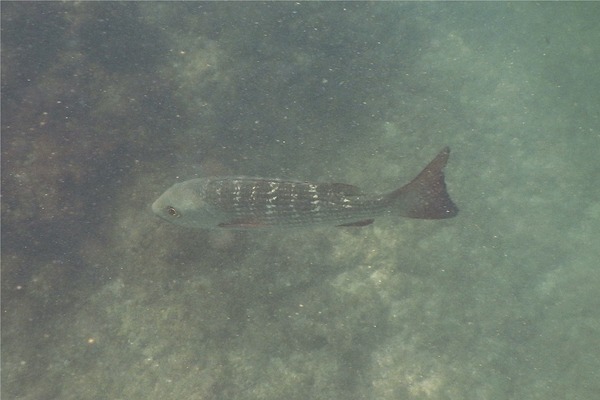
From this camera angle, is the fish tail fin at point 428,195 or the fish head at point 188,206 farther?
the fish head at point 188,206

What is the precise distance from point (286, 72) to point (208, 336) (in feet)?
15.2

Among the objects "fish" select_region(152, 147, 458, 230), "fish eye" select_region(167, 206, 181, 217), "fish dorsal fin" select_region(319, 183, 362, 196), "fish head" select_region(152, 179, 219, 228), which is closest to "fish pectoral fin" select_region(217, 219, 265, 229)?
"fish" select_region(152, 147, 458, 230)

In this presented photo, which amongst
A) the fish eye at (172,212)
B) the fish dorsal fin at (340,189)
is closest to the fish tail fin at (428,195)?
the fish dorsal fin at (340,189)

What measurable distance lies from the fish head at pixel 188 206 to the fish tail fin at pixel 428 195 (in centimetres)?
175

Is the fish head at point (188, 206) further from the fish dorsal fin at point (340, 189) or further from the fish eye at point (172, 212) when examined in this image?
the fish dorsal fin at point (340, 189)

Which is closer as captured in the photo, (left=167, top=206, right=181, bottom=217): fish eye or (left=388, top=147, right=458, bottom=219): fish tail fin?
(left=388, top=147, right=458, bottom=219): fish tail fin

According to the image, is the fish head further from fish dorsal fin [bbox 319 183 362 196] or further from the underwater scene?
fish dorsal fin [bbox 319 183 362 196]

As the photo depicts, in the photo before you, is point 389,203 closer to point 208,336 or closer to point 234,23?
point 208,336

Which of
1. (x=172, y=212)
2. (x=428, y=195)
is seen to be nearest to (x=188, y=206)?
(x=172, y=212)

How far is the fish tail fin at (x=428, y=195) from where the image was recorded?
366cm

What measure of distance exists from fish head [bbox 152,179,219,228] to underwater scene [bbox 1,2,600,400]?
0.07 ft

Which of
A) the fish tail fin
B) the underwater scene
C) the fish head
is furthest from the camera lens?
the underwater scene

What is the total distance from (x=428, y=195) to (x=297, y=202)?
1216 mm

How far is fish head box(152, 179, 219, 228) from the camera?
3785mm
